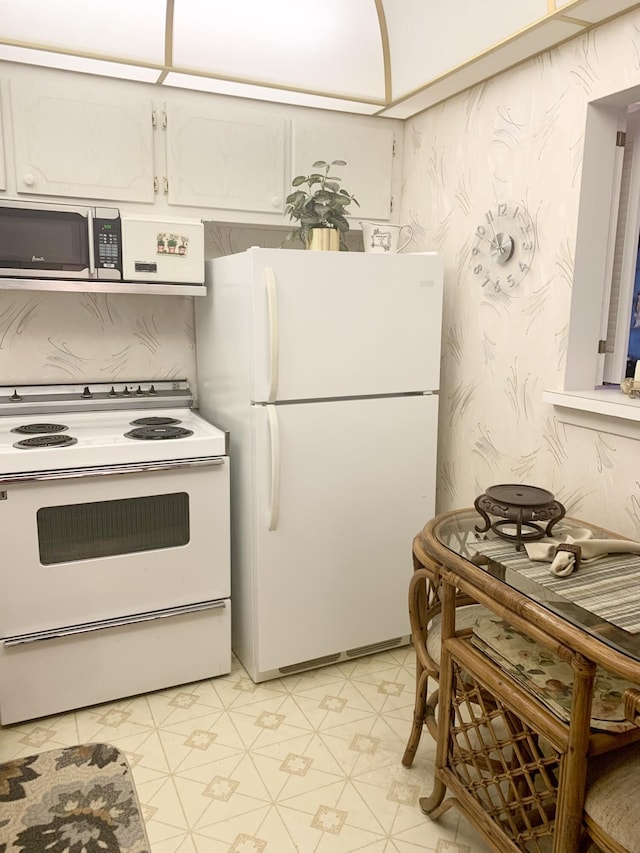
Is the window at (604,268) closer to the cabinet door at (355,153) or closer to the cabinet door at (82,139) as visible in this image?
the cabinet door at (355,153)

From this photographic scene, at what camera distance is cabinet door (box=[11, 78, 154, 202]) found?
2227 millimetres

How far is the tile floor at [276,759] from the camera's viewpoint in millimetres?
1757

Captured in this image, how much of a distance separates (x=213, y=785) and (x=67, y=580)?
79 centimetres

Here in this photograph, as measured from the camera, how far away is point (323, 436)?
2309 millimetres

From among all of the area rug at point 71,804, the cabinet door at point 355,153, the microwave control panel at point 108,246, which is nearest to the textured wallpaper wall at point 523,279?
the cabinet door at point 355,153

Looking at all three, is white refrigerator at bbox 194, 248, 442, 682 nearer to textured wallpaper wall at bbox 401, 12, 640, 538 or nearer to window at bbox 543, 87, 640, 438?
textured wallpaper wall at bbox 401, 12, 640, 538

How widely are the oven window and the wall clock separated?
135cm

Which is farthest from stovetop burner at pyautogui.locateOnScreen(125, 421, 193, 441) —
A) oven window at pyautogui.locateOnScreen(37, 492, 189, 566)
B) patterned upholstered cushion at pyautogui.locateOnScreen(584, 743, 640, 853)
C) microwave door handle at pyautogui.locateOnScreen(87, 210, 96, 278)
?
patterned upholstered cushion at pyautogui.locateOnScreen(584, 743, 640, 853)

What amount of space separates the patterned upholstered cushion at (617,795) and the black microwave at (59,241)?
2.06 meters

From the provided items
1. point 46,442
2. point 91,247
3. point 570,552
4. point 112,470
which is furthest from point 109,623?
point 570,552

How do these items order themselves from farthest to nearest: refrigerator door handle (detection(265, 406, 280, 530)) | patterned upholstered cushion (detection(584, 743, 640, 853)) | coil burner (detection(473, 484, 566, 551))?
1. refrigerator door handle (detection(265, 406, 280, 530))
2. coil burner (detection(473, 484, 566, 551))
3. patterned upholstered cushion (detection(584, 743, 640, 853))

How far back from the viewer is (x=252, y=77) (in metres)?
2.40

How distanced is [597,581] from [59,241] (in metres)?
1.98

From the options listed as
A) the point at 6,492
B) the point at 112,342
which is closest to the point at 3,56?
the point at 112,342
